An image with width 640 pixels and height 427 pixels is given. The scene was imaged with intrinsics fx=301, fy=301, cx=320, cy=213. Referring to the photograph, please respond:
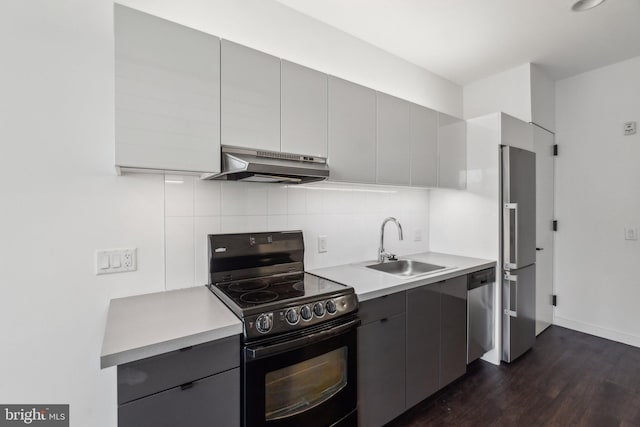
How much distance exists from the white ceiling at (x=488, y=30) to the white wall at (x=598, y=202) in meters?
0.32

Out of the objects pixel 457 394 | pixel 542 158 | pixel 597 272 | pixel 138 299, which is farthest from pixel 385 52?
pixel 597 272

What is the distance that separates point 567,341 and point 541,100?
2.41 meters

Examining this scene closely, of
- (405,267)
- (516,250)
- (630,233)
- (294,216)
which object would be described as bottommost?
(405,267)

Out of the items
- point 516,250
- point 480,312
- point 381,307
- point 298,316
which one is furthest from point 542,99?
point 298,316

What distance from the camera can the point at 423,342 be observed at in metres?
1.93

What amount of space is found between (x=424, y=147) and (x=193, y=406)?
219cm

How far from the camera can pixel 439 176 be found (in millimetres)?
2498

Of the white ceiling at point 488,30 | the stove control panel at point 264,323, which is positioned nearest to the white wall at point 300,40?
the white ceiling at point 488,30

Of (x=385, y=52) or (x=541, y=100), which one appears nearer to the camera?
(x=385, y=52)

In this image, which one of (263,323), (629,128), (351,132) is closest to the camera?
(263,323)

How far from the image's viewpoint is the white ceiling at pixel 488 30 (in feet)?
6.63

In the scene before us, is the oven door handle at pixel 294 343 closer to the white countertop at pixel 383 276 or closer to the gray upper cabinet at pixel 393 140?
the white countertop at pixel 383 276

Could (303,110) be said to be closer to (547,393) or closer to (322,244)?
(322,244)

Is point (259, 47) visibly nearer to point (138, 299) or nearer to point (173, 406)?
point (138, 299)
